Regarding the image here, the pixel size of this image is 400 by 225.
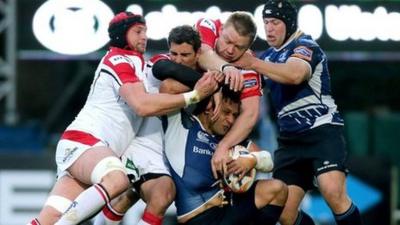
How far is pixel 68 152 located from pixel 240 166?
1.23 metres

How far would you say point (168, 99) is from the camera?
10.9 meters

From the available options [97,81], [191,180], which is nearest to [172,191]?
[191,180]

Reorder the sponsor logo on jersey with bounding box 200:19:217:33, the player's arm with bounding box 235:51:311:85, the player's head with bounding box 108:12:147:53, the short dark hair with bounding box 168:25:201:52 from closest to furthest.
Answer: the short dark hair with bounding box 168:25:201:52 → the player's arm with bounding box 235:51:311:85 → the player's head with bounding box 108:12:147:53 → the sponsor logo on jersey with bounding box 200:19:217:33

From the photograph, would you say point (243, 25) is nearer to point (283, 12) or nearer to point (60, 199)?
point (283, 12)

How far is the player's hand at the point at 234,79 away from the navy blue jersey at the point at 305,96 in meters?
0.89

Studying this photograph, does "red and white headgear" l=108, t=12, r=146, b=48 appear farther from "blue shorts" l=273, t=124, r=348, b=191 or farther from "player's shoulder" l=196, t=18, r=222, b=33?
"blue shorts" l=273, t=124, r=348, b=191

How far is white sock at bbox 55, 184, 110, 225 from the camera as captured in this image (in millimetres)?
10805

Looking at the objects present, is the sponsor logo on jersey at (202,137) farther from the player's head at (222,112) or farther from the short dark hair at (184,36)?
the short dark hair at (184,36)

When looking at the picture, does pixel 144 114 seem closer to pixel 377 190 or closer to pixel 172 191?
pixel 172 191

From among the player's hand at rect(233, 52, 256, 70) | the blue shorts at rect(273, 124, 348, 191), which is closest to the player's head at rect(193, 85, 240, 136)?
the player's hand at rect(233, 52, 256, 70)

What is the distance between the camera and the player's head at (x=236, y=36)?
11.0 metres

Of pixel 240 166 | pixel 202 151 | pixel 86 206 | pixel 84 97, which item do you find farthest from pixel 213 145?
pixel 84 97

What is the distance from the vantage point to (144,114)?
10.9 m

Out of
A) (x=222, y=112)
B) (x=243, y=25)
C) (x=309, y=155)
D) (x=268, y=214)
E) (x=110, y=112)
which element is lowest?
(x=268, y=214)
